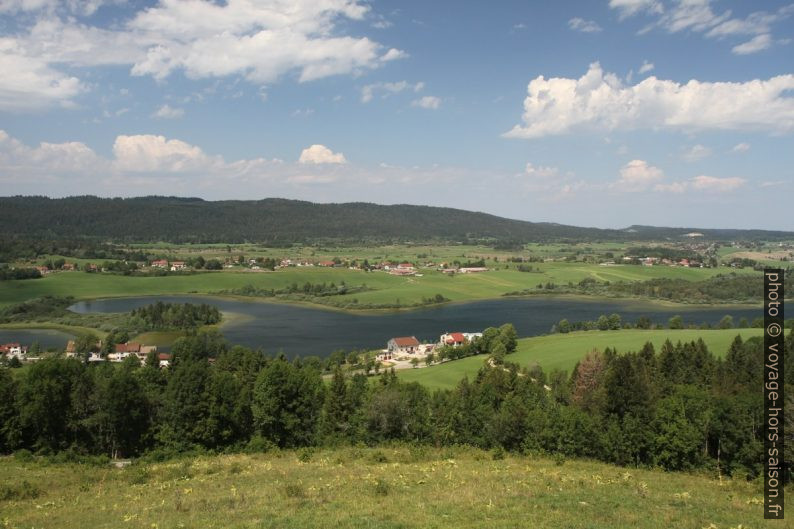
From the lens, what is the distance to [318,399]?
27688 mm

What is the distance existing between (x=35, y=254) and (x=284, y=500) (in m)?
154

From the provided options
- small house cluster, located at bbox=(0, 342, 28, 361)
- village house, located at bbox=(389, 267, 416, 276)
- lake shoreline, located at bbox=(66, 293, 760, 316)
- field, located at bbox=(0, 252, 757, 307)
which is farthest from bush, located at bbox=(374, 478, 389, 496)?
village house, located at bbox=(389, 267, 416, 276)

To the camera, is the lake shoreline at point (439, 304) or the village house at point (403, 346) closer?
the village house at point (403, 346)

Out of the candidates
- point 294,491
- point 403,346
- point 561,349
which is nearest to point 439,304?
point 403,346

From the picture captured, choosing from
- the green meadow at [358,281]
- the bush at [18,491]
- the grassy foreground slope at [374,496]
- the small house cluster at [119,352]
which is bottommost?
the small house cluster at [119,352]

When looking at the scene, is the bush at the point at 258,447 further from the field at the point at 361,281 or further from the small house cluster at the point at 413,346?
the field at the point at 361,281

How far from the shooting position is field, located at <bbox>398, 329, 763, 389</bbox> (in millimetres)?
44812

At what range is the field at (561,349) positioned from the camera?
147 ft

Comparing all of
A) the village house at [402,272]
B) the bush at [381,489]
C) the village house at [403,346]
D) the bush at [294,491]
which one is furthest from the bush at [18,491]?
the village house at [402,272]

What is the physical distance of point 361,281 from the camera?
402ft

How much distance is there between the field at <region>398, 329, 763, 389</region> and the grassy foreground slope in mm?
26308

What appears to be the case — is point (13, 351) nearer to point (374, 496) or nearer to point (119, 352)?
point (119, 352)

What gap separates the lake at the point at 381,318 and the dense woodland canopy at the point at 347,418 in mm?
33629

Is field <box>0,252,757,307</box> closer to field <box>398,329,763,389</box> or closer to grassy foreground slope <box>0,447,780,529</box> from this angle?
field <box>398,329,763,389</box>
